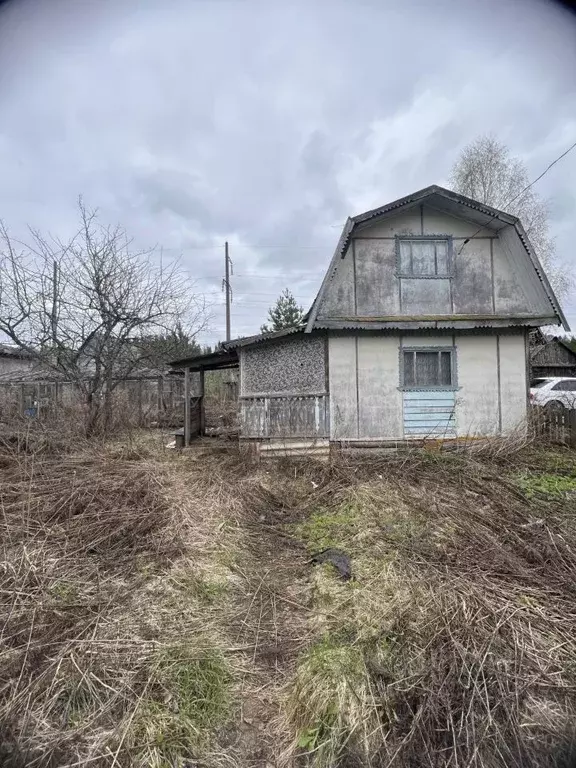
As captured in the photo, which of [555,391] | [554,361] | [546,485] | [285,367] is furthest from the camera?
[554,361]

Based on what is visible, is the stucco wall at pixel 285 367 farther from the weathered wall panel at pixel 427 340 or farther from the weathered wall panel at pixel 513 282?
the weathered wall panel at pixel 513 282

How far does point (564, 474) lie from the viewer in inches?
269

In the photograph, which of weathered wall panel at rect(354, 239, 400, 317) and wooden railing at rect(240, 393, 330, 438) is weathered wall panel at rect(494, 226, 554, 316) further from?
wooden railing at rect(240, 393, 330, 438)

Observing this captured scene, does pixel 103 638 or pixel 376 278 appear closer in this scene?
pixel 103 638

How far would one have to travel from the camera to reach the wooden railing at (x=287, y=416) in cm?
866

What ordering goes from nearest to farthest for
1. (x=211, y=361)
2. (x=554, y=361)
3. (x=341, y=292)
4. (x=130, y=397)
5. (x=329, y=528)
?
(x=329, y=528), (x=341, y=292), (x=211, y=361), (x=130, y=397), (x=554, y=361)

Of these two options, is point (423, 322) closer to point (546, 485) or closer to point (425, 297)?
point (425, 297)

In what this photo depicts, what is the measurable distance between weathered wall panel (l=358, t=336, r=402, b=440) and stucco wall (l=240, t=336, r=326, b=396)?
3.14 feet

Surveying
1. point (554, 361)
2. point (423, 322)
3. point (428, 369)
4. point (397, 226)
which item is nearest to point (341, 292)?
point (423, 322)

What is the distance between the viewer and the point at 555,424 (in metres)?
9.23

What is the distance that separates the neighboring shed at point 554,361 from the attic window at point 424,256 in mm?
16445

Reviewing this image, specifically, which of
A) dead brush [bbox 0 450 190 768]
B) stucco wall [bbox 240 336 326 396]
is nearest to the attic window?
stucco wall [bbox 240 336 326 396]

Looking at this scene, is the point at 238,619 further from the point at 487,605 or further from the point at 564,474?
the point at 564,474

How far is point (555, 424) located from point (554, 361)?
18.1m
